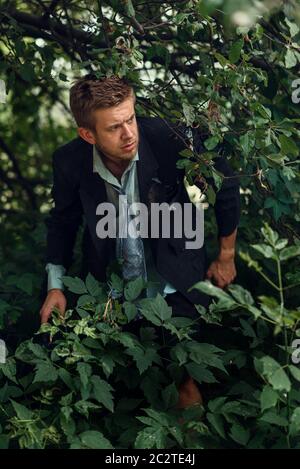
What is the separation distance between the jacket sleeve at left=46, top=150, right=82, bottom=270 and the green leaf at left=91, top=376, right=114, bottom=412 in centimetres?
80

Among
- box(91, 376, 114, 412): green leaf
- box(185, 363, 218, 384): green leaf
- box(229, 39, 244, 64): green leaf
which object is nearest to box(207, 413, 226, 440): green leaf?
box(185, 363, 218, 384): green leaf

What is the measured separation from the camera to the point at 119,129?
3613mm

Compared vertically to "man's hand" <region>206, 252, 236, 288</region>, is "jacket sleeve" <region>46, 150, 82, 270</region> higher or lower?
higher

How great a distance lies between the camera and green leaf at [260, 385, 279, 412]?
3.05m

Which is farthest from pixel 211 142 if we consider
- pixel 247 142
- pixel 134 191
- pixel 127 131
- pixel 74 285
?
pixel 74 285

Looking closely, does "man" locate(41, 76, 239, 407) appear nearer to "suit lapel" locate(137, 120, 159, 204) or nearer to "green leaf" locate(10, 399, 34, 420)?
"suit lapel" locate(137, 120, 159, 204)

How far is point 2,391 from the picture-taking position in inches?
142

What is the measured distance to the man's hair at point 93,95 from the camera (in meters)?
3.61

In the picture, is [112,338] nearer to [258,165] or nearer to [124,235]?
[124,235]

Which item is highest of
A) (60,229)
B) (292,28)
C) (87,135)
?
(292,28)

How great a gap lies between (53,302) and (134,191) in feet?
1.91

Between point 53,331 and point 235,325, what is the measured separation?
1.17 m

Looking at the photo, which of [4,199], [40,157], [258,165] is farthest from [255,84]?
[40,157]

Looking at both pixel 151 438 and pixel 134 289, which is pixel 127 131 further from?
pixel 151 438
